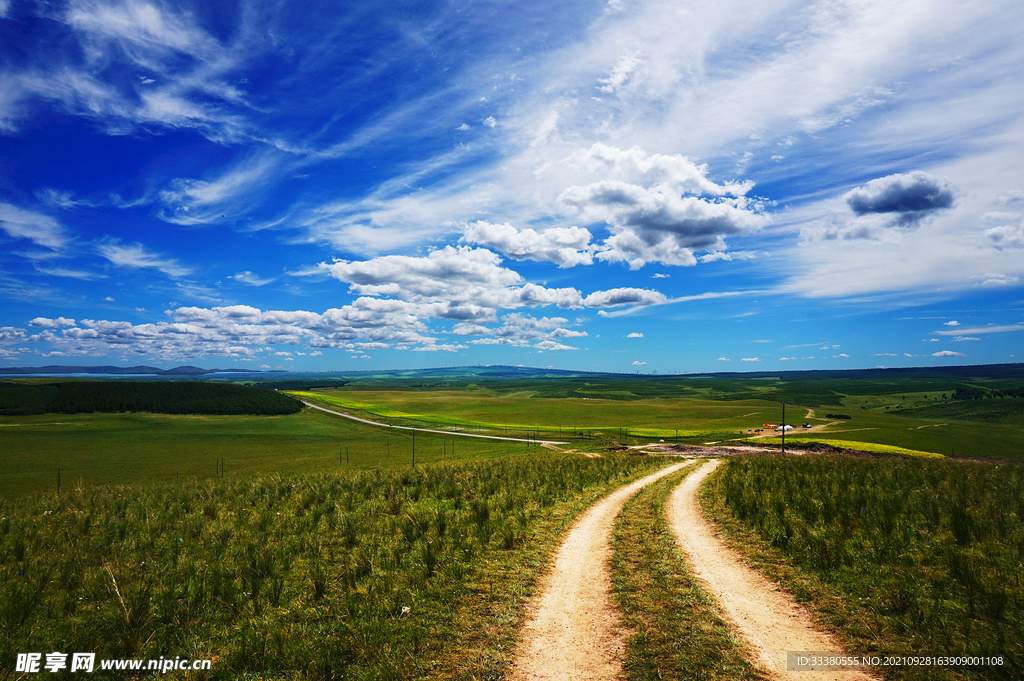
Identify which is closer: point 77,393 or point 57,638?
point 57,638

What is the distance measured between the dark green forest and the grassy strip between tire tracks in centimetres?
14570

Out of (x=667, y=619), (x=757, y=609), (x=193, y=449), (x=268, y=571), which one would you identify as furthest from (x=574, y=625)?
(x=193, y=449)

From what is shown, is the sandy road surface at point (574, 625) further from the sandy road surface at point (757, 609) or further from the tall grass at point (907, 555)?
the tall grass at point (907, 555)

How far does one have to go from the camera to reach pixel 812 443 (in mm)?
58344

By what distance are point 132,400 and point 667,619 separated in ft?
601

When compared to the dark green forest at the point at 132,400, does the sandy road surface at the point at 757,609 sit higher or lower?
higher

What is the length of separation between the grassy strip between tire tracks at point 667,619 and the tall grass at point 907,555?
1979 mm

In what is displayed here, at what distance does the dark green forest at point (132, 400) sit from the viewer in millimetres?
130750

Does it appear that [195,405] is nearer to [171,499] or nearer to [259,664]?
[171,499]

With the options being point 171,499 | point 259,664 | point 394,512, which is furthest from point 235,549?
point 171,499

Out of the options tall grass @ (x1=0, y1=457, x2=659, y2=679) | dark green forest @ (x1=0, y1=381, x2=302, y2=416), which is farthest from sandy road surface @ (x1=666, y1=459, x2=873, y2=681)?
dark green forest @ (x1=0, y1=381, x2=302, y2=416)

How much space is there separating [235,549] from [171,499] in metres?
9.13

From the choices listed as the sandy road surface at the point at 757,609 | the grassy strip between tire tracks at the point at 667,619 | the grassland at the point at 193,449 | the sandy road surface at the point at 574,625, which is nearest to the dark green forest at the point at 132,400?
the grassland at the point at 193,449

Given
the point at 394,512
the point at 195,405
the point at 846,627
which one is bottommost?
the point at 195,405
